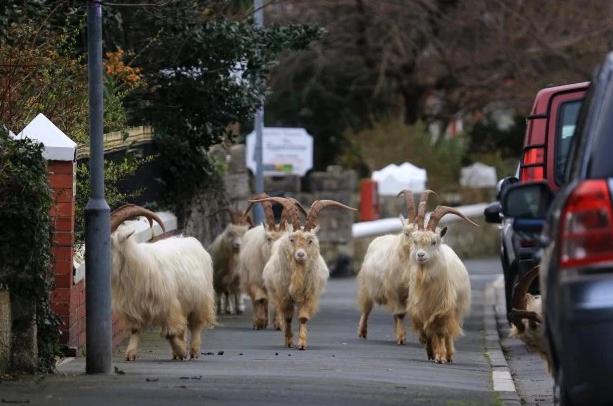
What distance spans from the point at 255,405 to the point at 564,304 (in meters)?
3.64

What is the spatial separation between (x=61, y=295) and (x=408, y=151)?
28625 millimetres

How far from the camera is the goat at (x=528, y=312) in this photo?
11703 mm

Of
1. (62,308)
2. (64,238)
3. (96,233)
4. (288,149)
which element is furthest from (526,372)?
(288,149)

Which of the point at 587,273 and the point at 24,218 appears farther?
the point at 24,218

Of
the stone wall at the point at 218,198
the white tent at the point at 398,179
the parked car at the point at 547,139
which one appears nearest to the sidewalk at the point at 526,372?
the parked car at the point at 547,139

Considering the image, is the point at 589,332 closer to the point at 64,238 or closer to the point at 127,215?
the point at 127,215

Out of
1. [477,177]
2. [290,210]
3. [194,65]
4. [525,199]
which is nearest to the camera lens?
[525,199]

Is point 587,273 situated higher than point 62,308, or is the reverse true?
point 587,273

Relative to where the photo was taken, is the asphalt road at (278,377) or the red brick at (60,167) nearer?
the asphalt road at (278,377)

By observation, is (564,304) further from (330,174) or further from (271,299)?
(330,174)

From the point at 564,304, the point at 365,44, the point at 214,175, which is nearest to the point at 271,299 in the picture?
the point at 214,175

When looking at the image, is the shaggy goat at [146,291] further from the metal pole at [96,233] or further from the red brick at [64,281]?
the metal pole at [96,233]

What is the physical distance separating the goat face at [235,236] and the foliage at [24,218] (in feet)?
32.3

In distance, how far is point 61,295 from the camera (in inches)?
556
